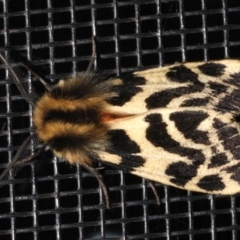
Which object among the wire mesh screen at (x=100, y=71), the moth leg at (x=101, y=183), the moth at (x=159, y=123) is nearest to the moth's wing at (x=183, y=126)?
the moth at (x=159, y=123)

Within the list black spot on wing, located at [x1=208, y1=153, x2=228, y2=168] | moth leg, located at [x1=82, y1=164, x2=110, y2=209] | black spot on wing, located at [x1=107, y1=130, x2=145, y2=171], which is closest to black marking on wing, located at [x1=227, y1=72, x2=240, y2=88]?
black spot on wing, located at [x1=208, y1=153, x2=228, y2=168]

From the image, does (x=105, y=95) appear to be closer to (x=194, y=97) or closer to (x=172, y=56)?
(x=194, y=97)

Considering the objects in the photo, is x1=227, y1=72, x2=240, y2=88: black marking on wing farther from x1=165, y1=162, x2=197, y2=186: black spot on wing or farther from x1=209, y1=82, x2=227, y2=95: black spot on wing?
x1=165, y1=162, x2=197, y2=186: black spot on wing

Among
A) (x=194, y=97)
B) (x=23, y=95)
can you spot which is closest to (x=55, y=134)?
(x=23, y=95)

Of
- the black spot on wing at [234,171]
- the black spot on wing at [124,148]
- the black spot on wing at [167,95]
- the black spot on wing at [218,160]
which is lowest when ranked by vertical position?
the black spot on wing at [234,171]

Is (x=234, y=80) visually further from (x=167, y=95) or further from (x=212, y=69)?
(x=167, y=95)

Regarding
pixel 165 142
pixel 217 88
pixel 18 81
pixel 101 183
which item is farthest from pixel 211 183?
pixel 18 81

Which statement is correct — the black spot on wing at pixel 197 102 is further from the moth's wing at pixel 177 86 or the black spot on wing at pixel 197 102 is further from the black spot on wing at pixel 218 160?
the black spot on wing at pixel 218 160
